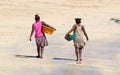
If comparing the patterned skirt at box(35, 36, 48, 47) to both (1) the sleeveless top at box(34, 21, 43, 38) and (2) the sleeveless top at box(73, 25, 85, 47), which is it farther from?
(2) the sleeveless top at box(73, 25, 85, 47)

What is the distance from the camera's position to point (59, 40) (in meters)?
19.8

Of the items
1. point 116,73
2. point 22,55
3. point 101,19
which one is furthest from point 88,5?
point 116,73

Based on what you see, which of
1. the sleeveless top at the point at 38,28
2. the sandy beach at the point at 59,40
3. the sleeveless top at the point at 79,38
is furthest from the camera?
the sleeveless top at the point at 38,28

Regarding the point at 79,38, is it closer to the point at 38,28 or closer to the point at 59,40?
the point at 38,28

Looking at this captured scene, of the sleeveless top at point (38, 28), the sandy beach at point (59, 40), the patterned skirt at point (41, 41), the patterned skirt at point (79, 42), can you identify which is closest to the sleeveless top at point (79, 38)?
the patterned skirt at point (79, 42)

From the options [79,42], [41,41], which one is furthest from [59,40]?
[79,42]

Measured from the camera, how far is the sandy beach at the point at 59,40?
49.3 ft

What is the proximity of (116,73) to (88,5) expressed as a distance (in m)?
18.8

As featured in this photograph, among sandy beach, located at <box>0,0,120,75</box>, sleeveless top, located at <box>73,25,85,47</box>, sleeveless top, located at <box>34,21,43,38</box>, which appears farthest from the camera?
sleeveless top, located at <box>34,21,43,38</box>

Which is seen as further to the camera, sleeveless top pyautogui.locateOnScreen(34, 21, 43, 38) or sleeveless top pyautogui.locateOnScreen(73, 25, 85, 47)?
sleeveless top pyautogui.locateOnScreen(34, 21, 43, 38)

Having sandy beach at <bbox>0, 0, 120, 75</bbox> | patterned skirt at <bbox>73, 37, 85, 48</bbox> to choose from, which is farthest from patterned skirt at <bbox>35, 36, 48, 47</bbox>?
patterned skirt at <bbox>73, 37, 85, 48</bbox>

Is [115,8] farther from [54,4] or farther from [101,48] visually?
[101,48]

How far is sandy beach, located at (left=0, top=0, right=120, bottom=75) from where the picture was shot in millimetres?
15039

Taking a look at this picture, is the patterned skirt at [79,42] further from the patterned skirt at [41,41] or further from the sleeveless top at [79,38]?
the patterned skirt at [41,41]
